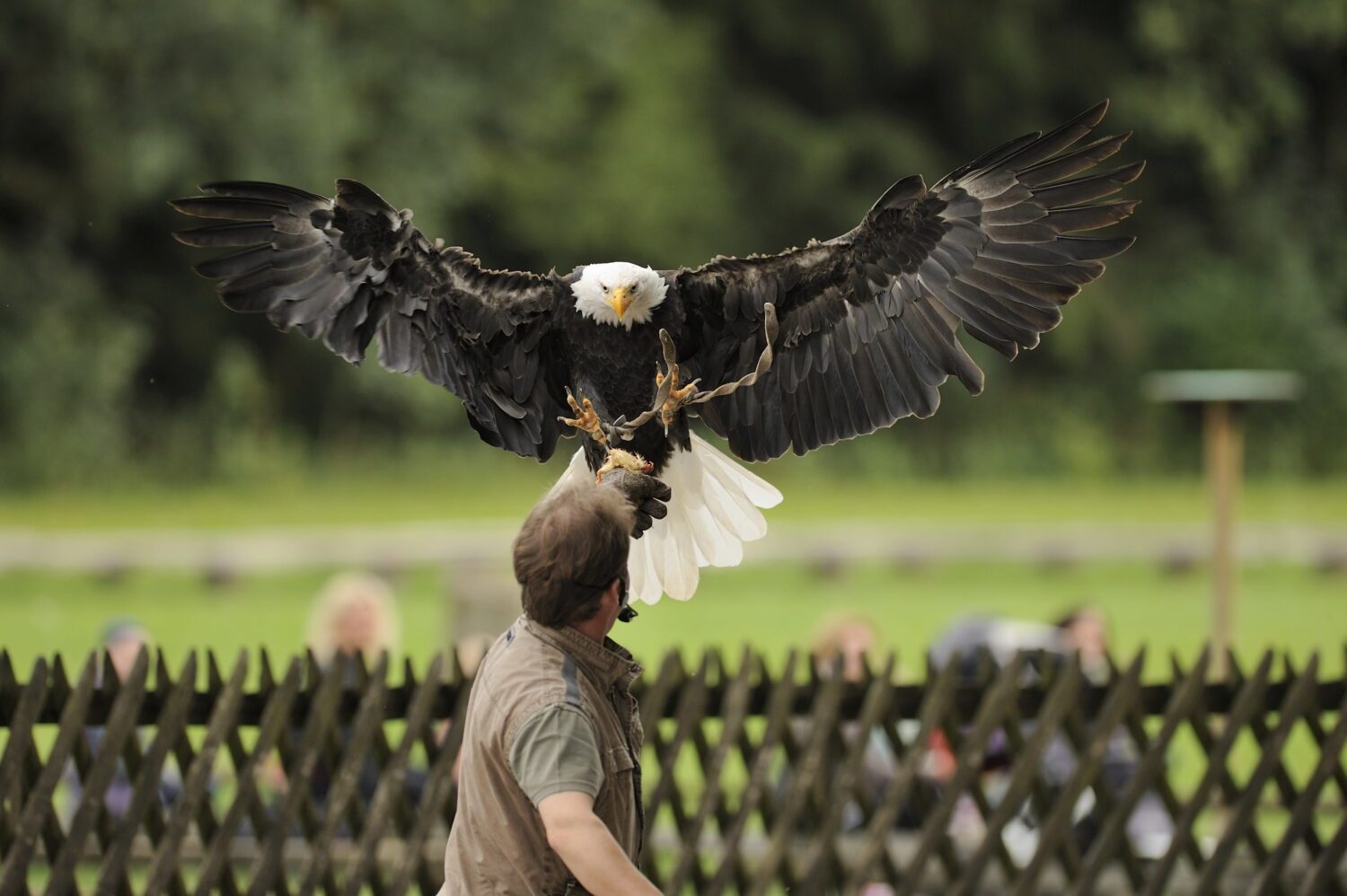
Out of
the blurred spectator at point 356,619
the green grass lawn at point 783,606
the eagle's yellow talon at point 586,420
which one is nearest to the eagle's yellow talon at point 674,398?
the eagle's yellow talon at point 586,420

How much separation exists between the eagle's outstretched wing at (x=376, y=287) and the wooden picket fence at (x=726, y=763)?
0.68 meters

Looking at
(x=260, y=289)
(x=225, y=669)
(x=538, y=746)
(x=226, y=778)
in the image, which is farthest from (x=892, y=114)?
(x=538, y=746)

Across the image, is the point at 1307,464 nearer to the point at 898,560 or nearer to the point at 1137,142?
the point at 1137,142

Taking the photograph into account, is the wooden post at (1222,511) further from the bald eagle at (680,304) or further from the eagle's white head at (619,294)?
the eagle's white head at (619,294)

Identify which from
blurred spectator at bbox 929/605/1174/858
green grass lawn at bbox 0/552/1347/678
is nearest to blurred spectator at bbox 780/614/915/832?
blurred spectator at bbox 929/605/1174/858

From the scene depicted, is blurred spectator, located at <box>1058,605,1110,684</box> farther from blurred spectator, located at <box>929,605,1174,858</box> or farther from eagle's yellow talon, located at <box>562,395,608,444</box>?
eagle's yellow talon, located at <box>562,395,608,444</box>

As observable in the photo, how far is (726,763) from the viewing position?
3.53 m

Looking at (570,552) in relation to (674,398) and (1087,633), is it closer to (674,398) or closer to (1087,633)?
(674,398)

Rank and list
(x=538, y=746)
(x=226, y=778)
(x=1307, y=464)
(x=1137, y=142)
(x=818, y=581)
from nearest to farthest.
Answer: (x=538, y=746)
(x=226, y=778)
(x=818, y=581)
(x=1307, y=464)
(x=1137, y=142)

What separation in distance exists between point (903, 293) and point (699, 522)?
0.69 m

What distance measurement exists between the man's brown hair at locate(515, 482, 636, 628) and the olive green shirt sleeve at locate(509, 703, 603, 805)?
0.14m

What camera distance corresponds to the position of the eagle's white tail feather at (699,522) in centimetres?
332

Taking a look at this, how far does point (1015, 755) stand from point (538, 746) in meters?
1.90

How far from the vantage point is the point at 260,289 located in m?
3.13
